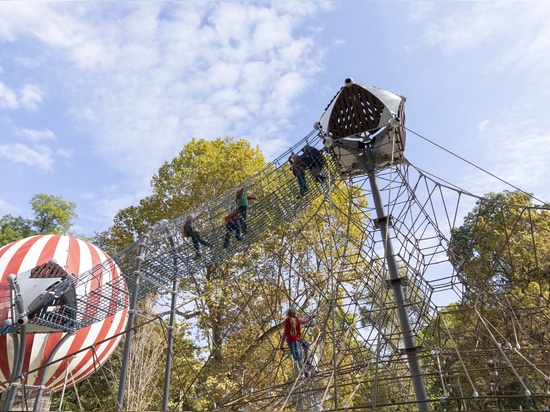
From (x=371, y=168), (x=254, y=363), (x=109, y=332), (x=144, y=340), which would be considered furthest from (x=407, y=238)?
(x=144, y=340)

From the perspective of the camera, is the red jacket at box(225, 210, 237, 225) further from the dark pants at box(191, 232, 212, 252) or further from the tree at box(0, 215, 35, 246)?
the tree at box(0, 215, 35, 246)

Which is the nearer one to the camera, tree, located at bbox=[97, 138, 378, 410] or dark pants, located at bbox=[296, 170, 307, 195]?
Result: dark pants, located at bbox=[296, 170, 307, 195]

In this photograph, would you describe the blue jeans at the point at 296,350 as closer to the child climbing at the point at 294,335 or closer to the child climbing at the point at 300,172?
the child climbing at the point at 294,335

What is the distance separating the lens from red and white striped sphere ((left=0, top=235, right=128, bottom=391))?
764 centimetres

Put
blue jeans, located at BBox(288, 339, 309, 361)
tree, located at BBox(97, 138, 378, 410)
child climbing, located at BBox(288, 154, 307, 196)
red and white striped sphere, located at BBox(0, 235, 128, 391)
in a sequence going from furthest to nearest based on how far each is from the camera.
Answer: tree, located at BBox(97, 138, 378, 410) < child climbing, located at BBox(288, 154, 307, 196) < red and white striped sphere, located at BBox(0, 235, 128, 391) < blue jeans, located at BBox(288, 339, 309, 361)

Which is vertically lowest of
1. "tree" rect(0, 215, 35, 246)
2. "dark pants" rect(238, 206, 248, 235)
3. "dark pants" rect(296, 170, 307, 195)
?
"dark pants" rect(238, 206, 248, 235)

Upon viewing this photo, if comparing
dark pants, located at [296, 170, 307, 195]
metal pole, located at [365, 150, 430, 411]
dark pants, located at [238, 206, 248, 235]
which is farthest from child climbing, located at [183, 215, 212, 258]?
metal pole, located at [365, 150, 430, 411]

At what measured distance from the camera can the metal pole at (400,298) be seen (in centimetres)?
616

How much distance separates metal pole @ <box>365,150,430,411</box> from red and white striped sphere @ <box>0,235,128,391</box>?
4810 mm

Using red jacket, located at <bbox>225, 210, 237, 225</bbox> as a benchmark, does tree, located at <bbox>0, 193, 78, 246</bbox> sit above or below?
above

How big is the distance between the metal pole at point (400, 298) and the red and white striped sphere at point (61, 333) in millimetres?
4810

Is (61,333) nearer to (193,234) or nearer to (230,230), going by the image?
(193,234)

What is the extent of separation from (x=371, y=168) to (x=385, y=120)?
2.86ft

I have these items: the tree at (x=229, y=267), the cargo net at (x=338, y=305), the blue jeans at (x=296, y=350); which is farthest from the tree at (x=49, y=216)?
the blue jeans at (x=296, y=350)
